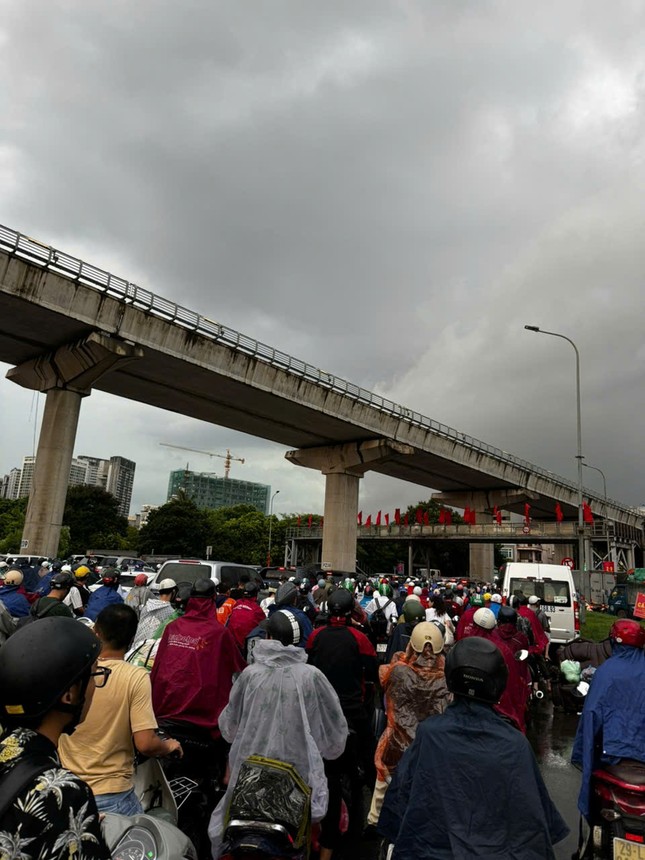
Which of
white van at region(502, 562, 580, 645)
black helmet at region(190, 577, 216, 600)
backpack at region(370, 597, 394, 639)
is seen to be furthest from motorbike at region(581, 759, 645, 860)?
white van at region(502, 562, 580, 645)

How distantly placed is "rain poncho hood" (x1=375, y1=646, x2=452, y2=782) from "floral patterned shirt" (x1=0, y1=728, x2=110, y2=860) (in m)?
3.45

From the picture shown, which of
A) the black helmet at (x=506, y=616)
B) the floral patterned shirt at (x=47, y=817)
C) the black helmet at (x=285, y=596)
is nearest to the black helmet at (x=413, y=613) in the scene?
the black helmet at (x=285, y=596)

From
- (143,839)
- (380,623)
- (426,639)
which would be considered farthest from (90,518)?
(143,839)

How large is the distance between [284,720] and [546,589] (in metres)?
13.4

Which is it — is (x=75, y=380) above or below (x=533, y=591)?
above

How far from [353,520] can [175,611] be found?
3918 centimetres

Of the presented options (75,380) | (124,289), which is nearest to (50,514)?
(75,380)

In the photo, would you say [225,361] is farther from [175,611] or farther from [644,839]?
[644,839]

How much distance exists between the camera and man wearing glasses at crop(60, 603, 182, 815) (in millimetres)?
2916

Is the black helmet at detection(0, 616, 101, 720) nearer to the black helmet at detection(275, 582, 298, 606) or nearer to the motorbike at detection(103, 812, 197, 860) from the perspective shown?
the motorbike at detection(103, 812, 197, 860)

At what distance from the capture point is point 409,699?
461cm

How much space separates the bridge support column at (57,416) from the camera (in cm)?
2734

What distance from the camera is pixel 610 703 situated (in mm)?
3887

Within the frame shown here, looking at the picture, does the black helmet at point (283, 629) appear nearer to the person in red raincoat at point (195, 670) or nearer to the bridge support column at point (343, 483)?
the person in red raincoat at point (195, 670)
